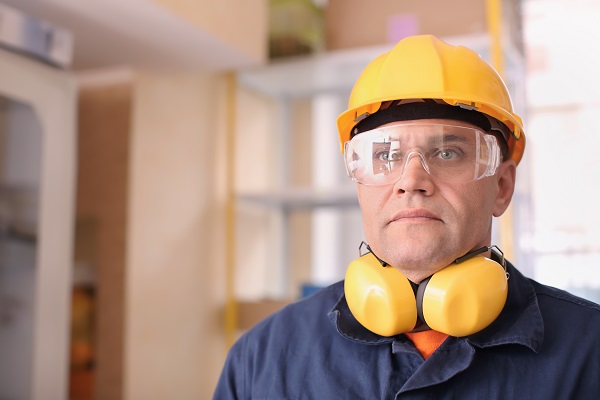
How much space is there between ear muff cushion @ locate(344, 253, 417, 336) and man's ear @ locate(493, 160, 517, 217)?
26 cm

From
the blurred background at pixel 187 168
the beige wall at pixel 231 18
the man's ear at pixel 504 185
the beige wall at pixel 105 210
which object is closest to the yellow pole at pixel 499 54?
the blurred background at pixel 187 168

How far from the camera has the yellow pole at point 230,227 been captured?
2.68m

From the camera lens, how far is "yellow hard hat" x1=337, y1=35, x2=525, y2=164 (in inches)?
48.1

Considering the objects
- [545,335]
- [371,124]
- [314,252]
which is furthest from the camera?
[314,252]

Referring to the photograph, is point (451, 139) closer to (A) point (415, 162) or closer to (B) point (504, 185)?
(A) point (415, 162)

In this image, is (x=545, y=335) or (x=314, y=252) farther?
(x=314, y=252)

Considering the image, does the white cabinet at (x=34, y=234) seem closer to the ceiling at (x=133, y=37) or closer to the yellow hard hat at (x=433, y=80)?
the ceiling at (x=133, y=37)

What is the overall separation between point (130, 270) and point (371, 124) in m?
1.25

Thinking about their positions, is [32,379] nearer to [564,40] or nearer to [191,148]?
[191,148]

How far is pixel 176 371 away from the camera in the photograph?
8.15 feet

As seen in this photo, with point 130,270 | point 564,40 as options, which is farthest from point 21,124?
point 564,40

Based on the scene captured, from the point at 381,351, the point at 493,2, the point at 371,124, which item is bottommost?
the point at 381,351

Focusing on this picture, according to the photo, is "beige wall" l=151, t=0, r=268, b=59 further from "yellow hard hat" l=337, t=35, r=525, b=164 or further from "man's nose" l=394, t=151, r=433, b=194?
"man's nose" l=394, t=151, r=433, b=194

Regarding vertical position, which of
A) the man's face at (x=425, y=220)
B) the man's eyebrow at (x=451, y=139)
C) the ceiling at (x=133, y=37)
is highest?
the ceiling at (x=133, y=37)
